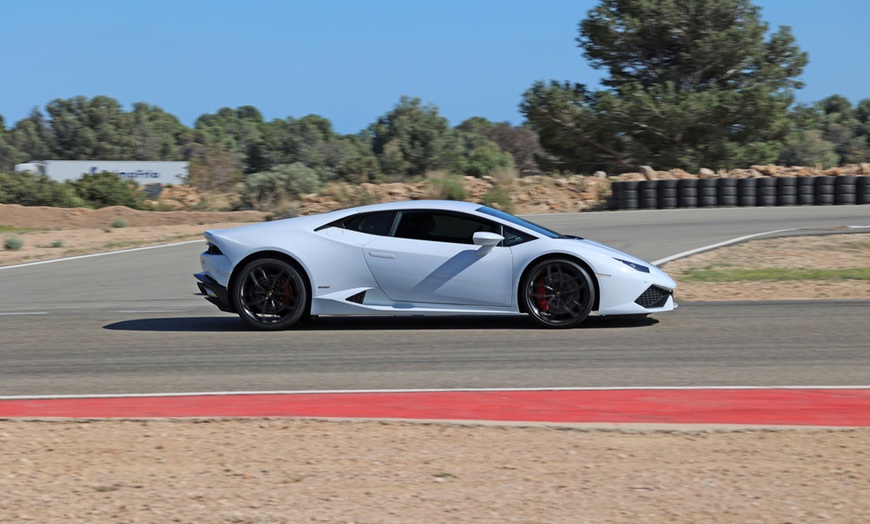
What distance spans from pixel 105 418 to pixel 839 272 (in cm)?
1118

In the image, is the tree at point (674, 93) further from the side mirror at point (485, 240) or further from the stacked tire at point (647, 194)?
the side mirror at point (485, 240)

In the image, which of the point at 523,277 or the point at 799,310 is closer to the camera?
the point at 523,277

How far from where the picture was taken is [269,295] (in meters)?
10.1

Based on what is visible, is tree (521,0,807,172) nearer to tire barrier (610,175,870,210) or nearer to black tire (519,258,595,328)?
tire barrier (610,175,870,210)

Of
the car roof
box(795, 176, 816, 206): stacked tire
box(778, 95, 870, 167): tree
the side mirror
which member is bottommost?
the side mirror

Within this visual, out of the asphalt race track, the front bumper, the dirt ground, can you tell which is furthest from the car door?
the dirt ground

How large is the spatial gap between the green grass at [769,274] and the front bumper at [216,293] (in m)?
6.74

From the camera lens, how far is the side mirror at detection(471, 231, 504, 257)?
9.76 m

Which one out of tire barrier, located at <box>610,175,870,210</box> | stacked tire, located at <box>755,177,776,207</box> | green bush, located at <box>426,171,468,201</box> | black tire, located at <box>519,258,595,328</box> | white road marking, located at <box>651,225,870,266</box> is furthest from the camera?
green bush, located at <box>426,171,468,201</box>

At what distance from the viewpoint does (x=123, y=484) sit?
4.87 m

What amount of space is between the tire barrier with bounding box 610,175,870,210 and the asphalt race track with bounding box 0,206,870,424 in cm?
1670

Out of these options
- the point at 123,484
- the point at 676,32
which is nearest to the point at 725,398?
the point at 123,484

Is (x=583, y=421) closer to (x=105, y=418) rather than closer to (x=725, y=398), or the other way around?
(x=725, y=398)

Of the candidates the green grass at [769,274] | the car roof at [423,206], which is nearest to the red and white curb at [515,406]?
the car roof at [423,206]
